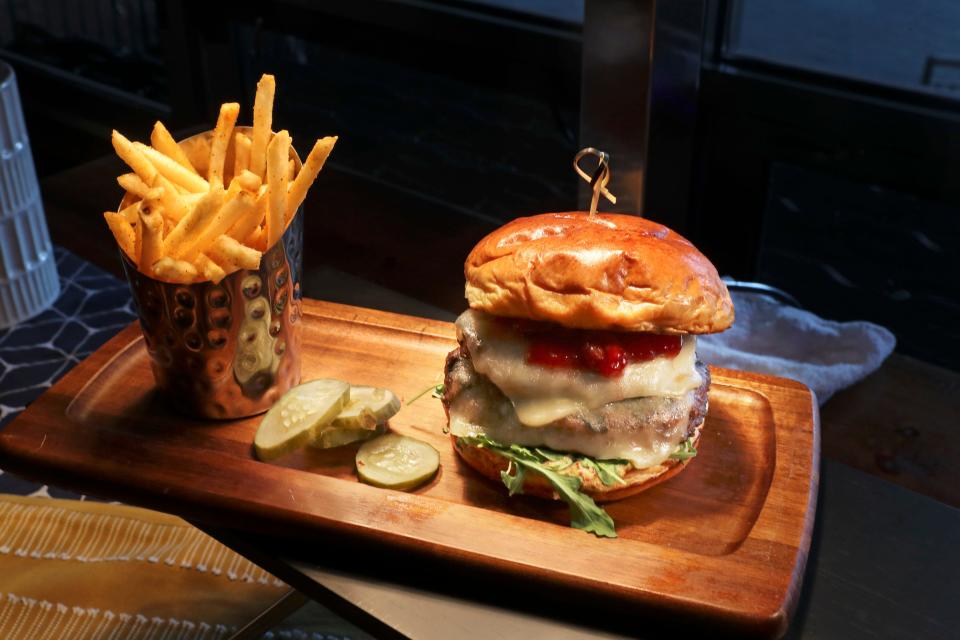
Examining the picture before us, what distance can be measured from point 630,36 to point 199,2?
3.31 m

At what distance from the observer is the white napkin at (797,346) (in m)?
2.56

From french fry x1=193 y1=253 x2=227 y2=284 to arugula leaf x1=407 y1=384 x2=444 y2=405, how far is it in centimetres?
48

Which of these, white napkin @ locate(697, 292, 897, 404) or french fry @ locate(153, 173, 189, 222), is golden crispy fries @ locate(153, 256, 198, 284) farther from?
white napkin @ locate(697, 292, 897, 404)

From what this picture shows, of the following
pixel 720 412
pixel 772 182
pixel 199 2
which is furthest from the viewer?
pixel 199 2

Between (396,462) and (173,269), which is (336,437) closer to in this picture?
(396,462)

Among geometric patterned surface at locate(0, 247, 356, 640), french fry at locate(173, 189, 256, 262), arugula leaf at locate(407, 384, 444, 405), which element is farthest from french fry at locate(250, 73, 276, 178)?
geometric patterned surface at locate(0, 247, 356, 640)

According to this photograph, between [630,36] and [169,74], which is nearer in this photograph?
[630,36]

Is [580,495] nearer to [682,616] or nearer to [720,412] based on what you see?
[682,616]

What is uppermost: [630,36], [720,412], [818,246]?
[630,36]

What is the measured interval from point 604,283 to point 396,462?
0.52 metres

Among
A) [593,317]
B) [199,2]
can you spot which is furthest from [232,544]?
[199,2]

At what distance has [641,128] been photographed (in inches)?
73.6

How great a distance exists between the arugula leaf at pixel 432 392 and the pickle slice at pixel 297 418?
16 centimetres

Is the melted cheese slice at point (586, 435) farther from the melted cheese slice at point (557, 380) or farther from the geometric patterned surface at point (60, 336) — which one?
the geometric patterned surface at point (60, 336)
